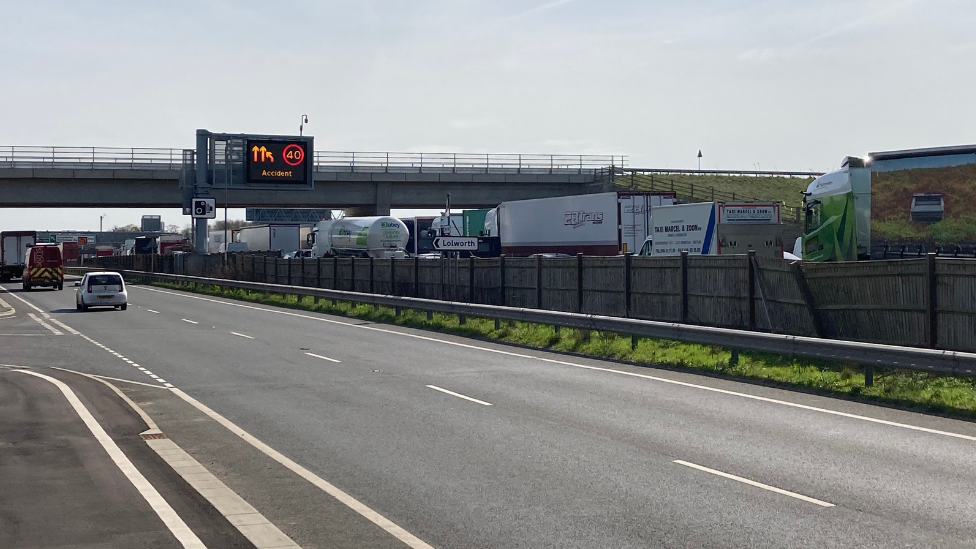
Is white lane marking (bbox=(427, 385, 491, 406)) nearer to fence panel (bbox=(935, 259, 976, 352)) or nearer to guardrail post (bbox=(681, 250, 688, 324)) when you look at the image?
fence panel (bbox=(935, 259, 976, 352))

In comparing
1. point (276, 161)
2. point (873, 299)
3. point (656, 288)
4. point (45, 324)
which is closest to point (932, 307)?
point (873, 299)

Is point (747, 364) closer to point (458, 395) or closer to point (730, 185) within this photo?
point (458, 395)

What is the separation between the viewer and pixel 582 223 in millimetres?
42031

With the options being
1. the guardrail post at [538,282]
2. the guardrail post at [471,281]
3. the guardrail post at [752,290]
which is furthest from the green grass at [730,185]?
the guardrail post at [752,290]

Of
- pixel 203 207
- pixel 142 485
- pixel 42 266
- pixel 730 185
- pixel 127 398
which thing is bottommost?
A: pixel 127 398

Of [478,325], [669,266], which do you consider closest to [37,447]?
[669,266]

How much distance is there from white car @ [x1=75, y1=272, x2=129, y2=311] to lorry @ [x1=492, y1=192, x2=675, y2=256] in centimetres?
1813

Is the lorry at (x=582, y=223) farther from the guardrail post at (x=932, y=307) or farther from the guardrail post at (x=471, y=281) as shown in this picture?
the guardrail post at (x=932, y=307)

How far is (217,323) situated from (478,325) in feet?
27.9

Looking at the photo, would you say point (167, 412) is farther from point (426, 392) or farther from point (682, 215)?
point (682, 215)

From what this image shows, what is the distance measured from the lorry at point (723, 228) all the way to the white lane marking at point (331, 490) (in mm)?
20287

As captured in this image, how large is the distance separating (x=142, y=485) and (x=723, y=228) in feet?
79.4

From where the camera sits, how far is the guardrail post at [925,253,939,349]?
1520 cm

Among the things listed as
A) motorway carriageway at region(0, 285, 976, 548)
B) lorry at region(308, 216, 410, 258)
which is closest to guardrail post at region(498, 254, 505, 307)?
motorway carriageway at region(0, 285, 976, 548)
